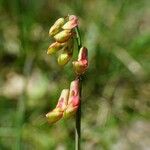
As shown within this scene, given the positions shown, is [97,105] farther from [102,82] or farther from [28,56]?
[28,56]

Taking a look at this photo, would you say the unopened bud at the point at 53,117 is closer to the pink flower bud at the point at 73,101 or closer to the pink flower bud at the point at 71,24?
the pink flower bud at the point at 73,101

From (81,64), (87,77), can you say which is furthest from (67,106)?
(87,77)

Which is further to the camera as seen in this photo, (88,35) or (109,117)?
(88,35)

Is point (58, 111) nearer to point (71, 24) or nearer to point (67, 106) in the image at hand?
point (67, 106)

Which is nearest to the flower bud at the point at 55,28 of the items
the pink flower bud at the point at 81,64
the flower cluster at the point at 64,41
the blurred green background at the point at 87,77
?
the flower cluster at the point at 64,41

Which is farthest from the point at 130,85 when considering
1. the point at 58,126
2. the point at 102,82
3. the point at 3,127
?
the point at 3,127

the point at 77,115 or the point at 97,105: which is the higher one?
the point at 97,105

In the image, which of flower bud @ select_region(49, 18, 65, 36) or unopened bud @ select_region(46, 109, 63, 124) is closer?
unopened bud @ select_region(46, 109, 63, 124)

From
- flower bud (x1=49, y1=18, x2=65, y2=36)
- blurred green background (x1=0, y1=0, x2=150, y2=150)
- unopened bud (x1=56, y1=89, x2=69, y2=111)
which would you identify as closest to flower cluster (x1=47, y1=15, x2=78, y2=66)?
flower bud (x1=49, y1=18, x2=65, y2=36)

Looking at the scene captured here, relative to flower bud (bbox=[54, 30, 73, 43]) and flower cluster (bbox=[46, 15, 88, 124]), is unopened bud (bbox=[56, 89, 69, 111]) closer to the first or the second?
flower cluster (bbox=[46, 15, 88, 124])
